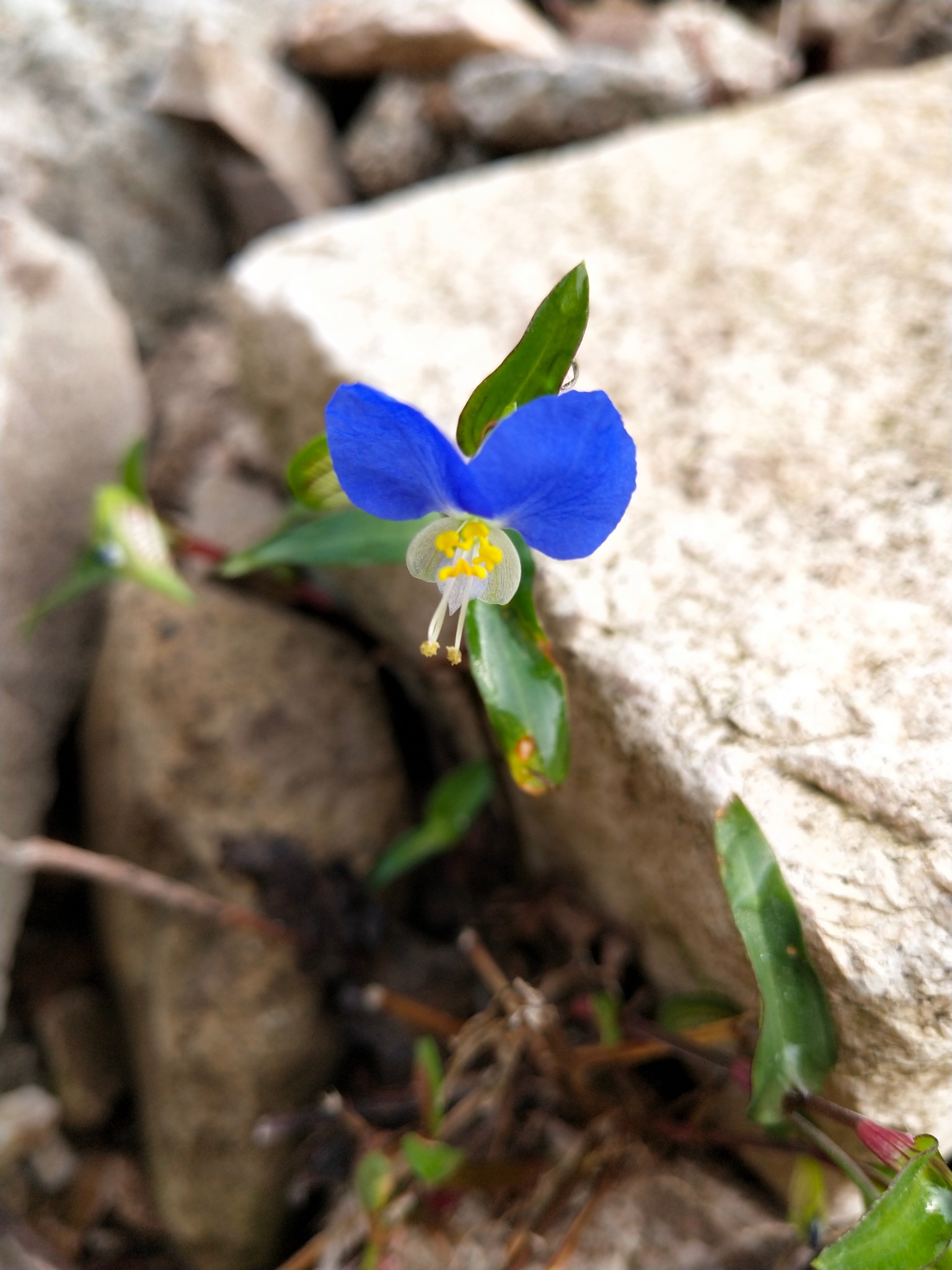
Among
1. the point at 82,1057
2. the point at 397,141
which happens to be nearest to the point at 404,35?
the point at 397,141

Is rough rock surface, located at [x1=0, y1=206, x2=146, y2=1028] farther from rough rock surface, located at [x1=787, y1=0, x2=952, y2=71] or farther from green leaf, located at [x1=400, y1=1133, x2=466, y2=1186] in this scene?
rough rock surface, located at [x1=787, y1=0, x2=952, y2=71]

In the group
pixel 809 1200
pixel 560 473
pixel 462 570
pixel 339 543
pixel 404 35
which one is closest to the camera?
pixel 560 473

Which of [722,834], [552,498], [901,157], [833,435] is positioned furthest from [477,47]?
[722,834]

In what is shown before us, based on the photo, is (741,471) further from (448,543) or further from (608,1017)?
(608,1017)

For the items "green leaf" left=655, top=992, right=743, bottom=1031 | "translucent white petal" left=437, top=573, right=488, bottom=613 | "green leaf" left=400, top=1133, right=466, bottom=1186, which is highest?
"translucent white petal" left=437, top=573, right=488, bottom=613

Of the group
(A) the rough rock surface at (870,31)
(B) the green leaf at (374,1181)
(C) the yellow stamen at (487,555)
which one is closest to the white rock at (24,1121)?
(B) the green leaf at (374,1181)

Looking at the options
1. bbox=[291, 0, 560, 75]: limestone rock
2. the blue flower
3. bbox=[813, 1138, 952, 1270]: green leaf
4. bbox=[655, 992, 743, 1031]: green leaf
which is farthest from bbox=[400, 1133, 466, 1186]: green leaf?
bbox=[291, 0, 560, 75]: limestone rock
